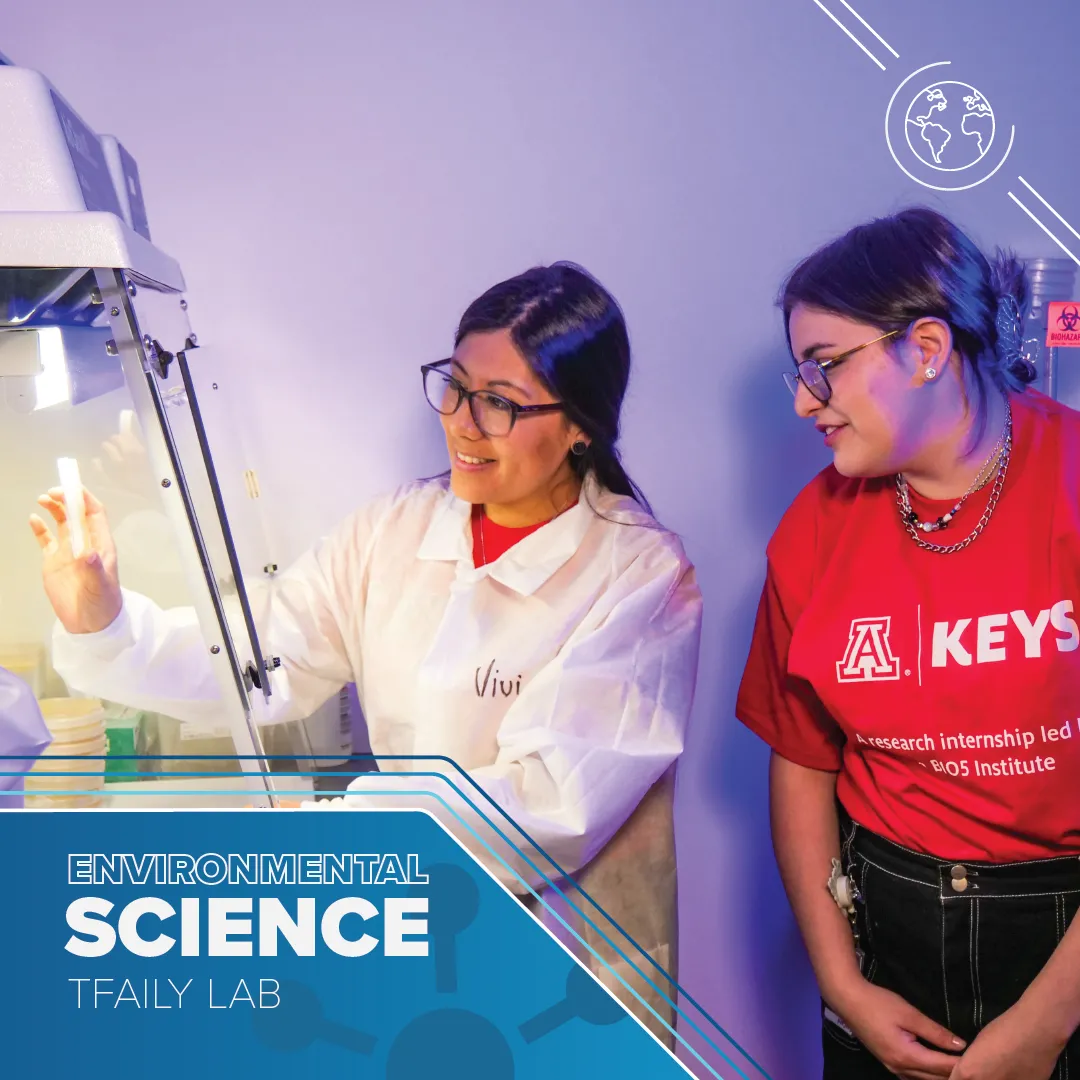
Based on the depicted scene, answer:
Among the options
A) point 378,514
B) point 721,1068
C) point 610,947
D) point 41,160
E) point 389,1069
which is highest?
point 41,160

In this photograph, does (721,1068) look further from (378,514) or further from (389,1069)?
(378,514)

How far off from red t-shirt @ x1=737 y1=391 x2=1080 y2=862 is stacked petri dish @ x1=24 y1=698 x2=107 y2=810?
35.1 inches

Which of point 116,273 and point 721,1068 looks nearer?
point 116,273

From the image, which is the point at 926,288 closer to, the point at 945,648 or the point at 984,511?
the point at 984,511

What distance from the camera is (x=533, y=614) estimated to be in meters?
1.66

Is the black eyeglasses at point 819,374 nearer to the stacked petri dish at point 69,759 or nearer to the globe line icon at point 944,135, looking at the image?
the globe line icon at point 944,135

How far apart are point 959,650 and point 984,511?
0.57ft

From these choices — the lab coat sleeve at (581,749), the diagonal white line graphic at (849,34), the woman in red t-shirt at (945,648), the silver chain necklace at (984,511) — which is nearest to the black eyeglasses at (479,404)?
the lab coat sleeve at (581,749)

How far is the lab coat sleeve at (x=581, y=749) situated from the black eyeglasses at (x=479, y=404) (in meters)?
0.26

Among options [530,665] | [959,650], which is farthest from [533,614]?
[959,650]

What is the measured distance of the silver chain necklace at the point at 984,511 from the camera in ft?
4.84

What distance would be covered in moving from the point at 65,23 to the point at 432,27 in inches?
20.1

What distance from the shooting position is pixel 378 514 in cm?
172

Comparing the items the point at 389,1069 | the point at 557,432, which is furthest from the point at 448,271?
the point at 389,1069
